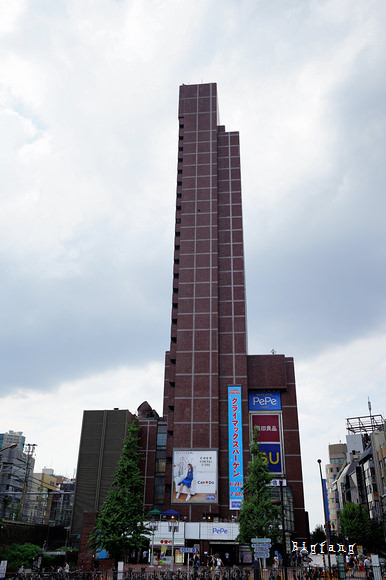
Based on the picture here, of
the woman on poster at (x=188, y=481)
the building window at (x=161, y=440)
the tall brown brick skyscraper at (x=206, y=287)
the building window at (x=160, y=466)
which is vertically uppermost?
the tall brown brick skyscraper at (x=206, y=287)

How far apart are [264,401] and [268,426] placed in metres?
3.62

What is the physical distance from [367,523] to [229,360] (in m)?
33.1

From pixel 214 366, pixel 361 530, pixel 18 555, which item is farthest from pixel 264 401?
pixel 18 555

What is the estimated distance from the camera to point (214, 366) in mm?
70812

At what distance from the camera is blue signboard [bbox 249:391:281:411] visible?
2795 inches

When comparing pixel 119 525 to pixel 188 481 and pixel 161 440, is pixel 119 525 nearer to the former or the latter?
pixel 188 481

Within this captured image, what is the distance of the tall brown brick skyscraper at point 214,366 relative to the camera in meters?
64.8

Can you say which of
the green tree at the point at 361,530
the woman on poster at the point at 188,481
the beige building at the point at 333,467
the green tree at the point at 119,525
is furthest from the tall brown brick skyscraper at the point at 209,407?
the beige building at the point at 333,467

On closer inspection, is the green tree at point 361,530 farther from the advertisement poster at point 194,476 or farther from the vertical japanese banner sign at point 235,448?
the advertisement poster at point 194,476

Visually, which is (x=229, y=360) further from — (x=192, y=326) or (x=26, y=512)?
(x=26, y=512)

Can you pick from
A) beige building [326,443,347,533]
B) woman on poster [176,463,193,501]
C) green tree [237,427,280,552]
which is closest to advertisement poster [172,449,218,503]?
woman on poster [176,463,193,501]

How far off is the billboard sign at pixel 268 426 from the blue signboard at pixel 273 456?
27.2 inches

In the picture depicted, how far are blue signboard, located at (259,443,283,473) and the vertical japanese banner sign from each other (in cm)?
417

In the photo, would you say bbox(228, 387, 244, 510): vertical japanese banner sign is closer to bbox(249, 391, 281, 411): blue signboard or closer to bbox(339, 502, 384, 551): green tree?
bbox(249, 391, 281, 411): blue signboard
